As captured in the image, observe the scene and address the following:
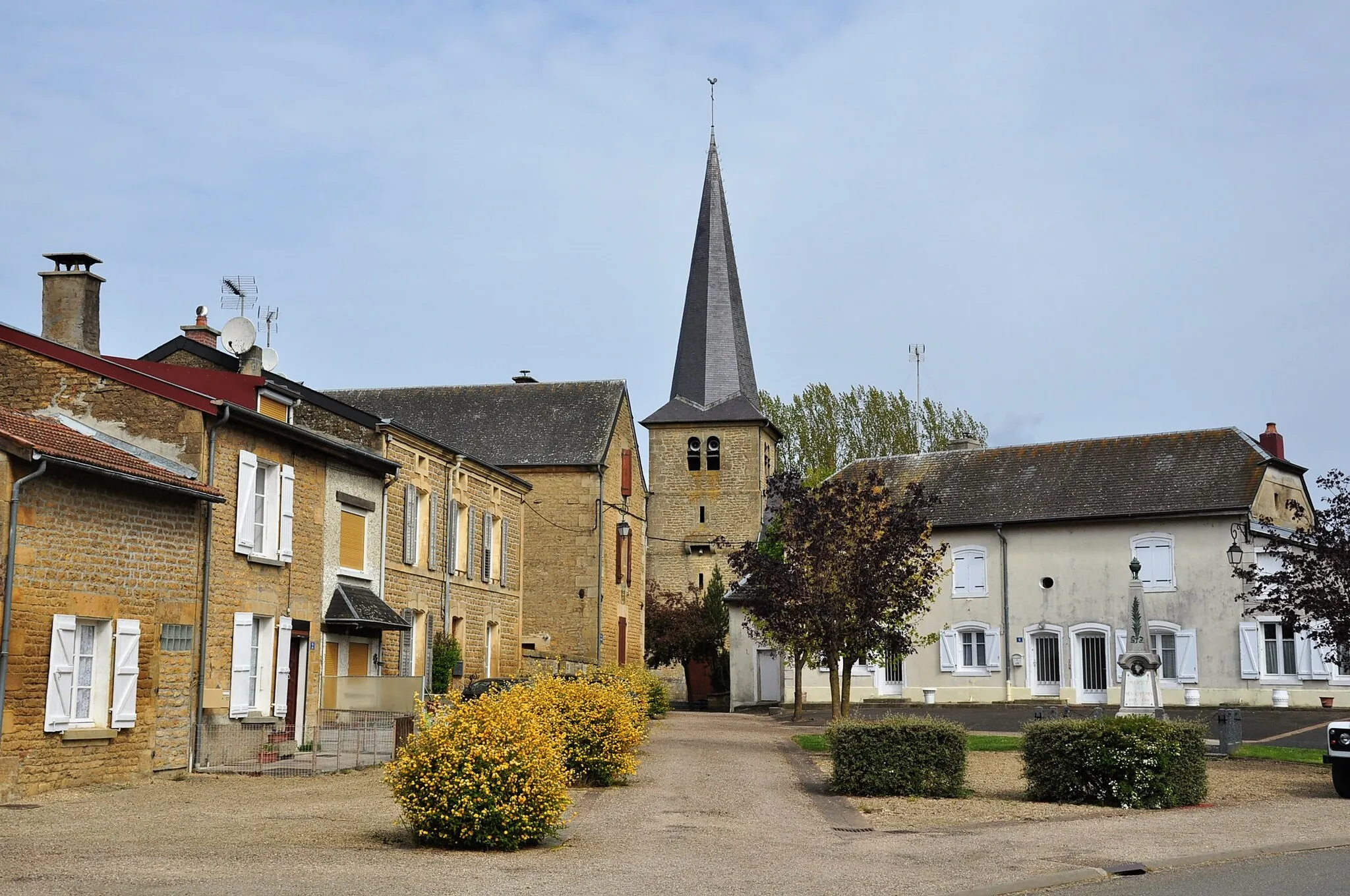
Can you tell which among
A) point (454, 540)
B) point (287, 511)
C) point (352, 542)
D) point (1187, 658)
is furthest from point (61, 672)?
point (1187, 658)

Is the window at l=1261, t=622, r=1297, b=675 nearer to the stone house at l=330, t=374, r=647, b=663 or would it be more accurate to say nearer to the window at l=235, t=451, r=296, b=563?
the stone house at l=330, t=374, r=647, b=663

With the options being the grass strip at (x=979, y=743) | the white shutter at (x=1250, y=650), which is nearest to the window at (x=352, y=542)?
the grass strip at (x=979, y=743)

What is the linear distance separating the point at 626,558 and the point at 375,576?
55.1ft

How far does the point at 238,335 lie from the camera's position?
24156 millimetres

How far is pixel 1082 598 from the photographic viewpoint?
3472 centimetres

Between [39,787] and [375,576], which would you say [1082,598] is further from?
[39,787]

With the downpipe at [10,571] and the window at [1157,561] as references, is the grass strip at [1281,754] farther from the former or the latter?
the downpipe at [10,571]

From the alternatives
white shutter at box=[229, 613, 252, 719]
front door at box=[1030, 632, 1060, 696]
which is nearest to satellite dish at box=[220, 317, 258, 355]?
white shutter at box=[229, 613, 252, 719]

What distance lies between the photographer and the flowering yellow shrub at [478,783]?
35.0 feet

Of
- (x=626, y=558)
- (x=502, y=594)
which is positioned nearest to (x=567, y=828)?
(x=502, y=594)

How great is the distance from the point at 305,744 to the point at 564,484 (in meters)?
17.8

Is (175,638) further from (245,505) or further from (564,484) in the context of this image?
(564,484)

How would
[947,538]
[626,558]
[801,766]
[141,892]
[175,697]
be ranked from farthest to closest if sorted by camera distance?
[626,558] < [947,538] < [801,766] < [175,697] < [141,892]

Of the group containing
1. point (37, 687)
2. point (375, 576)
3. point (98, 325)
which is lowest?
point (37, 687)
